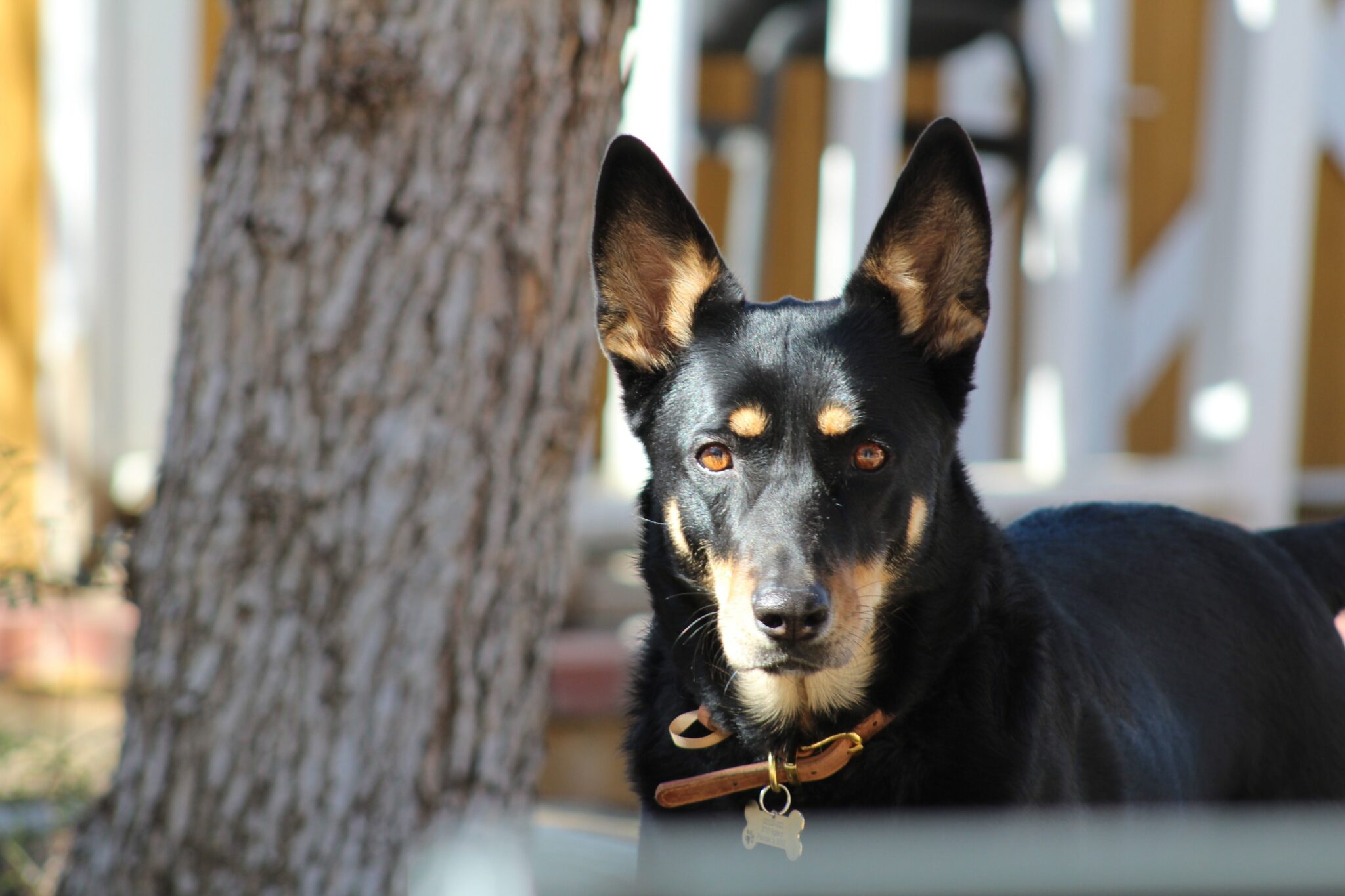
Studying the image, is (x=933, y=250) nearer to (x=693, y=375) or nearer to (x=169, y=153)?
(x=693, y=375)

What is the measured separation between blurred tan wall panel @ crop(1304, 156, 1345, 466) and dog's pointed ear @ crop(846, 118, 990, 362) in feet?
23.6

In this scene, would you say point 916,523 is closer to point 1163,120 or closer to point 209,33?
point 209,33

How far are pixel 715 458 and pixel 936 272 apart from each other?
54cm

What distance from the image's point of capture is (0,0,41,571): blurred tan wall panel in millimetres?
5062

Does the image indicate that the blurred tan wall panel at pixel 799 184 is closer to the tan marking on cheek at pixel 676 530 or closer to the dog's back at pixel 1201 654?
the dog's back at pixel 1201 654

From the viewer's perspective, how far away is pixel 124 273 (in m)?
4.92

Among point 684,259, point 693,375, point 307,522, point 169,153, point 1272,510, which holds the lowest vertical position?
point 1272,510

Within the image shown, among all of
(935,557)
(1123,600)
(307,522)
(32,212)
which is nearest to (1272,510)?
(1123,600)

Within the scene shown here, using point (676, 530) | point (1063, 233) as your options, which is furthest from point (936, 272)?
point (1063, 233)

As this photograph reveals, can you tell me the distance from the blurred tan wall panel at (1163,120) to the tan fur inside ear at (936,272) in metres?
6.53

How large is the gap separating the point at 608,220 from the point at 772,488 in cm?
→ 60

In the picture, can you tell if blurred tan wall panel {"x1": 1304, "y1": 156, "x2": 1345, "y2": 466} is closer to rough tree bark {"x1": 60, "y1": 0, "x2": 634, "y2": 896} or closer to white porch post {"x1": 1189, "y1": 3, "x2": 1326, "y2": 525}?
white porch post {"x1": 1189, "y1": 3, "x2": 1326, "y2": 525}

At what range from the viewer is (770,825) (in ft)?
7.23

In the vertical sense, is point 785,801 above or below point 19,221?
below
